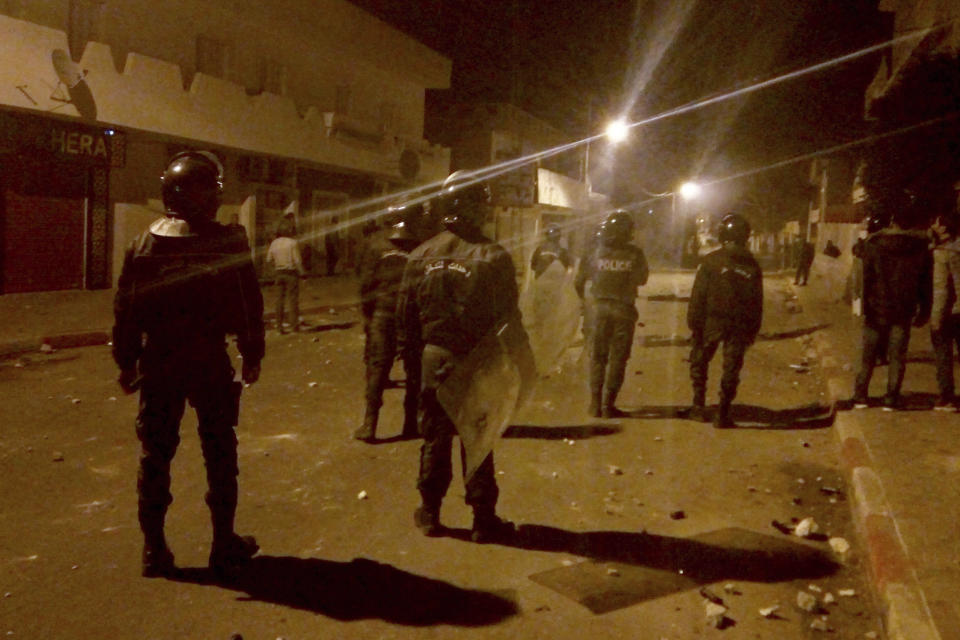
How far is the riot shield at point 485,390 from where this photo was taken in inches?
183

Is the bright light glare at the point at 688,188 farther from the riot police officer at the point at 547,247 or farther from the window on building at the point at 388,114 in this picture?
the riot police officer at the point at 547,247

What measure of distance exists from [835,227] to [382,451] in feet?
64.1

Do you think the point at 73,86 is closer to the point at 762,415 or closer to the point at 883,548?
the point at 762,415

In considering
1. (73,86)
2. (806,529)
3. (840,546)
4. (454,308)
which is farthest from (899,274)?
(73,86)

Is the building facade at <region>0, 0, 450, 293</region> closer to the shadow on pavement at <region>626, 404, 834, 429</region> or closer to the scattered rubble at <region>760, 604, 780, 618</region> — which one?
the shadow on pavement at <region>626, 404, 834, 429</region>

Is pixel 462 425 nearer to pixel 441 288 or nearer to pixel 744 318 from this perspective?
pixel 441 288

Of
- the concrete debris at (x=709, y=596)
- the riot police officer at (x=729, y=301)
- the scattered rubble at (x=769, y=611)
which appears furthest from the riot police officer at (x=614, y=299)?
the scattered rubble at (x=769, y=611)

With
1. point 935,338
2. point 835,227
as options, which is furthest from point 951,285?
point 835,227

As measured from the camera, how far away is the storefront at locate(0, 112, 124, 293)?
16406 millimetres

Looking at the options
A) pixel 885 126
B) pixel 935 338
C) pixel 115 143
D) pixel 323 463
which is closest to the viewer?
pixel 323 463

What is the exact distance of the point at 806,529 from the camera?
16.7 feet

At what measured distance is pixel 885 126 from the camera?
16844mm

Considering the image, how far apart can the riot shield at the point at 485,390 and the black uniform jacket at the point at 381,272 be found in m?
2.39

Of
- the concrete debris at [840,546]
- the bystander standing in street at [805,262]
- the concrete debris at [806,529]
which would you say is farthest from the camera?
the bystander standing in street at [805,262]
